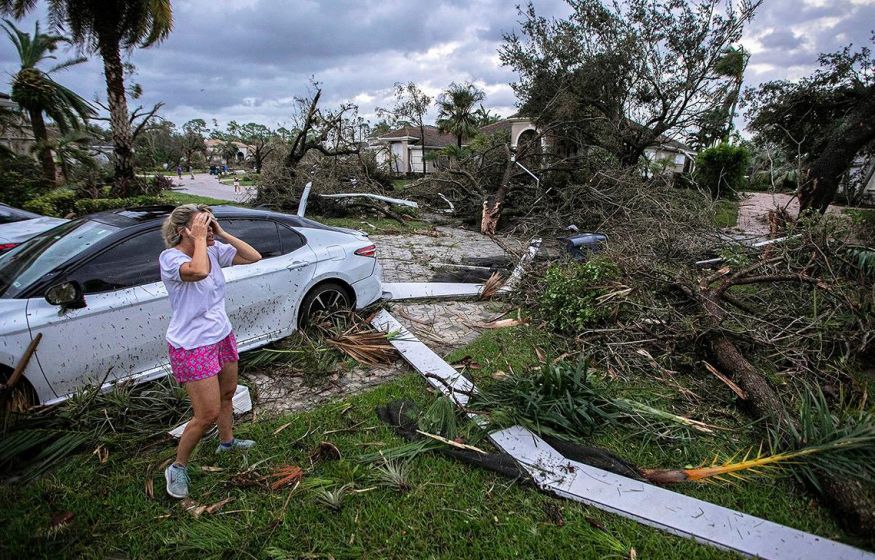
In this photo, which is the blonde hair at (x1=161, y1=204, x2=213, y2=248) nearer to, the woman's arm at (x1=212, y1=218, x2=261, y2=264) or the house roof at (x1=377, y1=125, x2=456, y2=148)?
the woman's arm at (x1=212, y1=218, x2=261, y2=264)

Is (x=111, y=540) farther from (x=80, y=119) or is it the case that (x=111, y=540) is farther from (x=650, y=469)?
(x=80, y=119)

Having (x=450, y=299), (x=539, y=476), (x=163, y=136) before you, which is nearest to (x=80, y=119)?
(x=450, y=299)

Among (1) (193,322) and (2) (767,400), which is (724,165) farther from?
(1) (193,322)

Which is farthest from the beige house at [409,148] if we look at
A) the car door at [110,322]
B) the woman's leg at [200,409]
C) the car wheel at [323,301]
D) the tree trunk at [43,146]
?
the woman's leg at [200,409]

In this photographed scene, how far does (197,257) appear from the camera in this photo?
2496 millimetres

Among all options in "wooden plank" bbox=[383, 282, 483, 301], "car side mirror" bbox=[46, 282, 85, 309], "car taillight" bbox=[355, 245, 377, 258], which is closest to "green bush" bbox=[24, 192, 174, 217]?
"wooden plank" bbox=[383, 282, 483, 301]

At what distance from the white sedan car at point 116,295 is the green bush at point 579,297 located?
274 cm

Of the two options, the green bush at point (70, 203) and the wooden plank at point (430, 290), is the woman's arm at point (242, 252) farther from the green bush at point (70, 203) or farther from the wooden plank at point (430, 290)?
the green bush at point (70, 203)

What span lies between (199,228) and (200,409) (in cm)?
110

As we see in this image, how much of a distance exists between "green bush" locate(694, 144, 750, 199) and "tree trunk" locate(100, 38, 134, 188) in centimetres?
2623

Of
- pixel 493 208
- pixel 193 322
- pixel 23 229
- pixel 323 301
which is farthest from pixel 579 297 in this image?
pixel 23 229

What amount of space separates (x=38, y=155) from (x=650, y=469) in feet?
71.6

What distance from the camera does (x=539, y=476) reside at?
286 cm

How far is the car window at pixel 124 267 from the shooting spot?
130 inches
